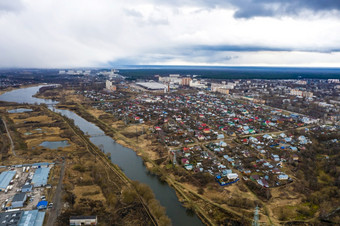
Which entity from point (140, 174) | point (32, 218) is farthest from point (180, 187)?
point (32, 218)

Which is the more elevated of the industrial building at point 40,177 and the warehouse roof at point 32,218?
the industrial building at point 40,177

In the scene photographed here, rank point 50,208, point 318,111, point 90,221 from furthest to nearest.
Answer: point 318,111
point 50,208
point 90,221

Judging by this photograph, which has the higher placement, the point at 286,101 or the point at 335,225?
the point at 286,101

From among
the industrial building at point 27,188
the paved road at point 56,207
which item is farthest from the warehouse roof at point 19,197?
the paved road at point 56,207

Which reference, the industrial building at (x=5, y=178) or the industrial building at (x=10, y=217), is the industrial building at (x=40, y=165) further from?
the industrial building at (x=10, y=217)

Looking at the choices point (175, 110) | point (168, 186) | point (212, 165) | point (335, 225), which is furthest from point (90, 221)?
point (175, 110)

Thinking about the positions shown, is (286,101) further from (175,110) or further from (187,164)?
(187,164)
